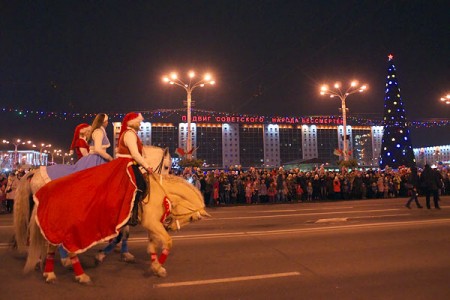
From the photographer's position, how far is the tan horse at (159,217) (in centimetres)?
534

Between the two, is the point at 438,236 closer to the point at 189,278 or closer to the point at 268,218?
the point at 268,218

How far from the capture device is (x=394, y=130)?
44844mm

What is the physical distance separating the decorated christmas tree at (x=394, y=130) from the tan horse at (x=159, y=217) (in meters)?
42.2

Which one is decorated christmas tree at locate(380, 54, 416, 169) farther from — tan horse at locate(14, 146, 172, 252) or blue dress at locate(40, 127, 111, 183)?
tan horse at locate(14, 146, 172, 252)

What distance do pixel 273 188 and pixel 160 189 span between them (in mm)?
16046

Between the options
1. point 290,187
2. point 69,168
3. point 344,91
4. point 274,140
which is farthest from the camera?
point 274,140

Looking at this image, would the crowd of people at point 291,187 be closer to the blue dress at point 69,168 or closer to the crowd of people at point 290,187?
the crowd of people at point 290,187

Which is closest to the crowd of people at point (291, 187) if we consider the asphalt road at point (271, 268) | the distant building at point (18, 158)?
the asphalt road at point (271, 268)

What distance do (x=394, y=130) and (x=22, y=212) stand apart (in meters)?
46.4

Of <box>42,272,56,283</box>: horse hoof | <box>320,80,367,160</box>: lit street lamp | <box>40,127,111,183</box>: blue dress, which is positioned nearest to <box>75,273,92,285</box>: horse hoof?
<box>42,272,56,283</box>: horse hoof

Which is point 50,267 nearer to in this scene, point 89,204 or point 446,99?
point 89,204

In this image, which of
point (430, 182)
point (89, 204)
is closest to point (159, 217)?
point (89, 204)

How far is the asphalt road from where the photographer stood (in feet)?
16.2

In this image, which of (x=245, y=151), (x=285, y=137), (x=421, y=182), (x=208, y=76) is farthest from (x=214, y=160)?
(x=421, y=182)
